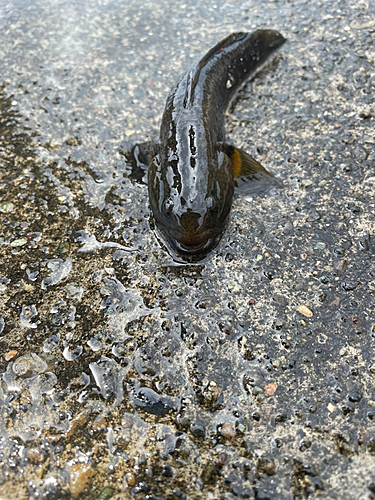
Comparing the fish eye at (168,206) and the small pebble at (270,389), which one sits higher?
the fish eye at (168,206)

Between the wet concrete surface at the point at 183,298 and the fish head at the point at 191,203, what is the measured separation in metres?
0.14

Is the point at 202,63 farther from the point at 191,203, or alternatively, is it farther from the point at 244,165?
the point at 191,203

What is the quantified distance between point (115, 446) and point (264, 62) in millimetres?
4086

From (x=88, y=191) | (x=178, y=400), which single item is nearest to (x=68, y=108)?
(x=88, y=191)

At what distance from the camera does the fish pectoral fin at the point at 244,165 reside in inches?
134

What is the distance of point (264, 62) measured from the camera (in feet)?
14.9

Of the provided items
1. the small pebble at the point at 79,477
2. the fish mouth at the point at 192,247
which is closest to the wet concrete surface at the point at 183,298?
the small pebble at the point at 79,477

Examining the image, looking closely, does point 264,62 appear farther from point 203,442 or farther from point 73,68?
point 203,442

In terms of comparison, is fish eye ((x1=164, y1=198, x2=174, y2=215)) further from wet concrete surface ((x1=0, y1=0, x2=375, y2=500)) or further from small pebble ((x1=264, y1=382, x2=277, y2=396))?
small pebble ((x1=264, y1=382, x2=277, y2=396))

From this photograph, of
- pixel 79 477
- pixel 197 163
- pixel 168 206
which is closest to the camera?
pixel 79 477

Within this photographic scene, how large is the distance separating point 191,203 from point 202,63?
6.83ft

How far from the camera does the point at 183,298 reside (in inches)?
110

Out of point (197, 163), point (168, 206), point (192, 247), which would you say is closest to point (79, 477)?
point (192, 247)

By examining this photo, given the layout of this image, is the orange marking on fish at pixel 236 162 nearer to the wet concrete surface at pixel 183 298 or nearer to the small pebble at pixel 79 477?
the wet concrete surface at pixel 183 298
